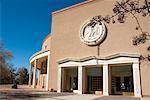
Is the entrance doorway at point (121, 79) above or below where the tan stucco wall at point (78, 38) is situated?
below

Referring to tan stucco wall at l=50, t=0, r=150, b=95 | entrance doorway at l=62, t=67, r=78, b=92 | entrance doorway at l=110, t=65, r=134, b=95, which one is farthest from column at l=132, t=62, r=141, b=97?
entrance doorway at l=62, t=67, r=78, b=92

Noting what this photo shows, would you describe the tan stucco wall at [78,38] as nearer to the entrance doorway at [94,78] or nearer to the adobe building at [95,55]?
the adobe building at [95,55]

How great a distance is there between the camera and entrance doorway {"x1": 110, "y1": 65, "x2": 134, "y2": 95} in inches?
984

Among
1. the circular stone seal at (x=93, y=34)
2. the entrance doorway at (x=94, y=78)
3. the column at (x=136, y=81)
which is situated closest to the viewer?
the column at (x=136, y=81)

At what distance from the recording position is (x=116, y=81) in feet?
86.1

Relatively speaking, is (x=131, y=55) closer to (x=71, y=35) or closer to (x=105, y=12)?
(x=105, y=12)

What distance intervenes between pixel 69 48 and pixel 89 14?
17.3 ft

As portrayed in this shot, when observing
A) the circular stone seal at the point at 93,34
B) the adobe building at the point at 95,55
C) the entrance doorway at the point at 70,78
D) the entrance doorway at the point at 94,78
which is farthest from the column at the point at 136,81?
the entrance doorway at the point at 70,78

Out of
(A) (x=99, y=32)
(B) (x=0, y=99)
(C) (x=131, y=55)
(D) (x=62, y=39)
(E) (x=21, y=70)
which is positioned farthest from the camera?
(E) (x=21, y=70)

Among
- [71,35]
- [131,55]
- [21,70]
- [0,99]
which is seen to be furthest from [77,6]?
[21,70]

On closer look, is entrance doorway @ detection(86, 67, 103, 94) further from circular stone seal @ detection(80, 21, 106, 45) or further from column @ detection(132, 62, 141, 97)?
column @ detection(132, 62, 141, 97)

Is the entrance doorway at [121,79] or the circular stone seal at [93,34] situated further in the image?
the entrance doorway at [121,79]

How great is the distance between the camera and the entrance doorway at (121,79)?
82.0ft

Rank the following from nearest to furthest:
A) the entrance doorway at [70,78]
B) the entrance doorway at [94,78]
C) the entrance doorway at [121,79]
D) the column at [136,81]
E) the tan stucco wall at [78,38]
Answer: the column at [136,81] → the tan stucco wall at [78,38] → the entrance doorway at [121,79] → the entrance doorway at [94,78] → the entrance doorway at [70,78]
